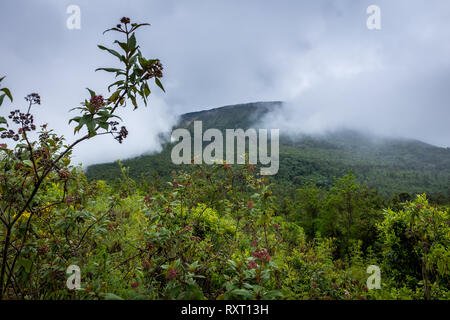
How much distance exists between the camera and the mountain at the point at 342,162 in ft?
218

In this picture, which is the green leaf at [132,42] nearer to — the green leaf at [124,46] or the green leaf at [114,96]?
the green leaf at [124,46]

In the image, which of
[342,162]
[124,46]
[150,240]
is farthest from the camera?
[342,162]

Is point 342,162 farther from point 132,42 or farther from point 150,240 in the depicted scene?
point 132,42

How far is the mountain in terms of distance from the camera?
6650 cm

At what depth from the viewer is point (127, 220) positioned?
482 centimetres

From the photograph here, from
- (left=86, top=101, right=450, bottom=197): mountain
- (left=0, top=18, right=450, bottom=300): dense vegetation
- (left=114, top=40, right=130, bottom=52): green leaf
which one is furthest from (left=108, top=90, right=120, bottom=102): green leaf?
(left=86, top=101, right=450, bottom=197): mountain

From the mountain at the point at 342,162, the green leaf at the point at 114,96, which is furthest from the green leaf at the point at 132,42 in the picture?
the mountain at the point at 342,162

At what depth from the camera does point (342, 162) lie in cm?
10775

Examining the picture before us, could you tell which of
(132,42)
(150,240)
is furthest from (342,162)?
(132,42)

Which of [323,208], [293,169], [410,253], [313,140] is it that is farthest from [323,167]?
[410,253]

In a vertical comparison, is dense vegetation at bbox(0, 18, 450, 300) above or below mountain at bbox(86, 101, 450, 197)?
below

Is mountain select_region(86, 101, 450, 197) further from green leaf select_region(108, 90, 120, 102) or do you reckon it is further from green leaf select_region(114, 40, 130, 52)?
green leaf select_region(114, 40, 130, 52)

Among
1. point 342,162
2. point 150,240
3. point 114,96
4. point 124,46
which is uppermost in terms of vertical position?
point 342,162

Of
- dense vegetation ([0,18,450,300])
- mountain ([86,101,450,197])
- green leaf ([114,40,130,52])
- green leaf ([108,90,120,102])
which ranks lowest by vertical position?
dense vegetation ([0,18,450,300])
